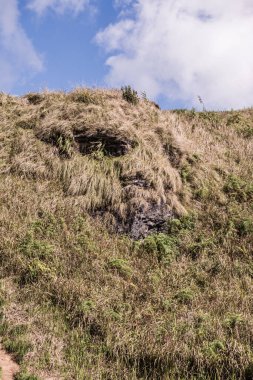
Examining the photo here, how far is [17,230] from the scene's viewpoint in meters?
10.9

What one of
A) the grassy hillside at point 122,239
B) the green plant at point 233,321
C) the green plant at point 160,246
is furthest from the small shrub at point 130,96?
the green plant at point 233,321

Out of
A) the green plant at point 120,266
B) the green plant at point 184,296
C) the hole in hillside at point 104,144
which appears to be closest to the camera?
the green plant at point 184,296

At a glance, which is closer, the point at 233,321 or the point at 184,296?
the point at 233,321

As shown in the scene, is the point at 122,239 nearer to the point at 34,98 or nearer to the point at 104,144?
the point at 104,144

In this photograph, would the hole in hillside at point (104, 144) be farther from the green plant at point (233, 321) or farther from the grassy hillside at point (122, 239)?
the green plant at point (233, 321)

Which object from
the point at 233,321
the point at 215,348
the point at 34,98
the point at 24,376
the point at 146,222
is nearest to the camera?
the point at 24,376

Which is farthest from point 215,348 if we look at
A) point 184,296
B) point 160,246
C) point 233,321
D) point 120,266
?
point 160,246

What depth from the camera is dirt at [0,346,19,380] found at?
→ 21.7 ft

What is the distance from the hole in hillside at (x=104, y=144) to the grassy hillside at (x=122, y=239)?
1.4 inches

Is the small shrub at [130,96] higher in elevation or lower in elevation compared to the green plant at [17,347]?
higher

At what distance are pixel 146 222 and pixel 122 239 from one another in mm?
957

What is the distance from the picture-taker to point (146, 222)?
485 inches

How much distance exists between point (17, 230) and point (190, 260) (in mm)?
4314

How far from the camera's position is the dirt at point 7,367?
6605mm
